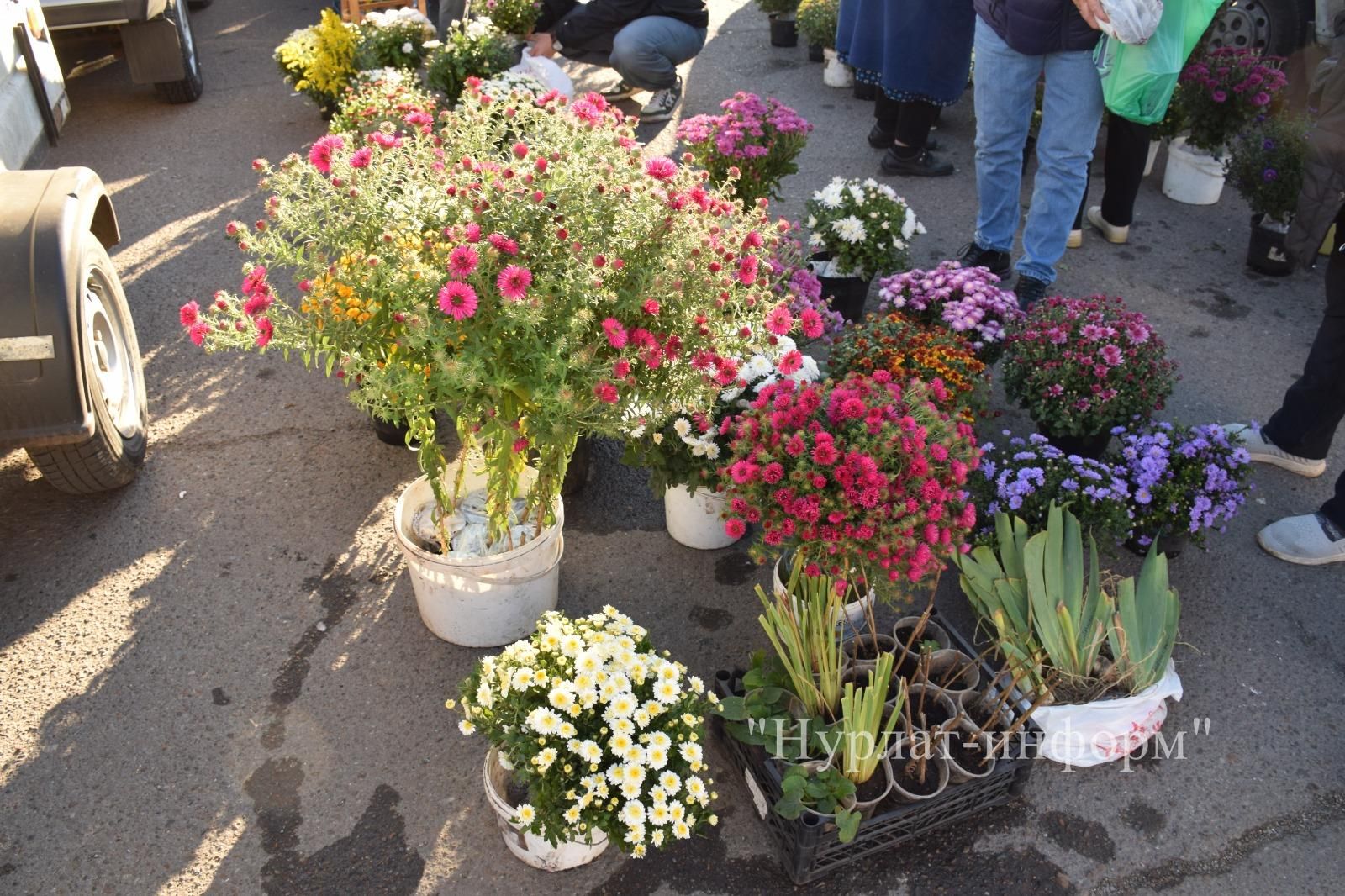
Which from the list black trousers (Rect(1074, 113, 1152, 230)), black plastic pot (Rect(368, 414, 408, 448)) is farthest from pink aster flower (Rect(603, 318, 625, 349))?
black trousers (Rect(1074, 113, 1152, 230))

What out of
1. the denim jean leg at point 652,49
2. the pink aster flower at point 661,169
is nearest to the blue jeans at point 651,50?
the denim jean leg at point 652,49

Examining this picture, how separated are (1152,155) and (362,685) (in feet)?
19.0

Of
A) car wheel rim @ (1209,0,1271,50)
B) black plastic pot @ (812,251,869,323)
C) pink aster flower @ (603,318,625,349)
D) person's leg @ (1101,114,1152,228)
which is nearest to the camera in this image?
pink aster flower @ (603,318,625,349)

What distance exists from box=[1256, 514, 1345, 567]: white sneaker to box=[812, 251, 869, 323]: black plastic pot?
1.85m

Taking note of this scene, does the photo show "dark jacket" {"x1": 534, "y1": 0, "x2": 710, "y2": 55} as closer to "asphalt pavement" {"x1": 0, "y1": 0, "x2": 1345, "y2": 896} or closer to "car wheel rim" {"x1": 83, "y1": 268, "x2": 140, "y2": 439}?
"asphalt pavement" {"x1": 0, "y1": 0, "x2": 1345, "y2": 896}

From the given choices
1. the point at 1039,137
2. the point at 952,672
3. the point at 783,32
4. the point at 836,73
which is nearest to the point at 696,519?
the point at 952,672

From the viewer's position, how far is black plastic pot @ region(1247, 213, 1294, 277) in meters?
5.14

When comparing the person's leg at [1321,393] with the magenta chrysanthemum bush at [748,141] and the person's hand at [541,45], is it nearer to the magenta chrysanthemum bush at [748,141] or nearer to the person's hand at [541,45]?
the magenta chrysanthemum bush at [748,141]

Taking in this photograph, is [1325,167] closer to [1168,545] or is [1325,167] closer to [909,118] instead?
[1168,545]

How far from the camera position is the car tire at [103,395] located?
3.38m

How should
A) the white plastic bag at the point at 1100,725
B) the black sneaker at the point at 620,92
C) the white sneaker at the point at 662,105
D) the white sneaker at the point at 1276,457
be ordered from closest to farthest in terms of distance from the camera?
the white plastic bag at the point at 1100,725, the white sneaker at the point at 1276,457, the white sneaker at the point at 662,105, the black sneaker at the point at 620,92

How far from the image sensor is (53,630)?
3.20 m

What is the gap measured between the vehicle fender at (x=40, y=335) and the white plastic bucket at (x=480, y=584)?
3.54 feet

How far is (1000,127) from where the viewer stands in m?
4.57
